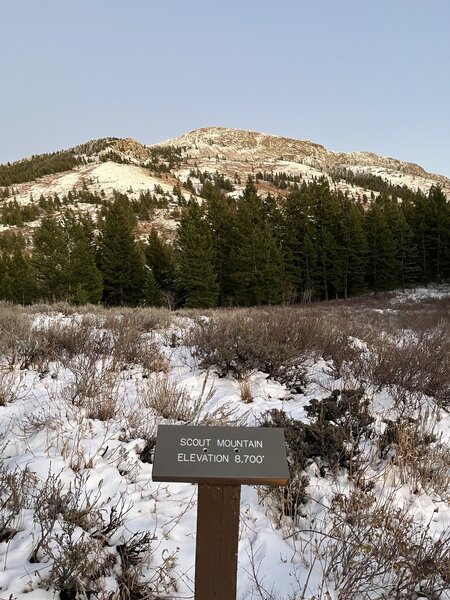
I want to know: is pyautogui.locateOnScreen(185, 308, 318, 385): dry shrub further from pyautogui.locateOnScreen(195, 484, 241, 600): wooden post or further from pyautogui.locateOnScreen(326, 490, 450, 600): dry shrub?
pyautogui.locateOnScreen(195, 484, 241, 600): wooden post

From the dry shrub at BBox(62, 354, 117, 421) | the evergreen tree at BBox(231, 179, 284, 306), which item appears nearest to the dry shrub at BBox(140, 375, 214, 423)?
the dry shrub at BBox(62, 354, 117, 421)

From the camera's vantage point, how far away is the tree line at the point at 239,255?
2664 centimetres

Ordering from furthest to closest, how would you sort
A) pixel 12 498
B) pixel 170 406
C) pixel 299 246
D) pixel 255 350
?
1. pixel 299 246
2. pixel 255 350
3. pixel 170 406
4. pixel 12 498

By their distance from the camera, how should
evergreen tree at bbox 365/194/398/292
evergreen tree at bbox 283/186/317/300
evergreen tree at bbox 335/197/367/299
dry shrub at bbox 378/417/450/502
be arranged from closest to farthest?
1. dry shrub at bbox 378/417/450/502
2. evergreen tree at bbox 283/186/317/300
3. evergreen tree at bbox 335/197/367/299
4. evergreen tree at bbox 365/194/398/292

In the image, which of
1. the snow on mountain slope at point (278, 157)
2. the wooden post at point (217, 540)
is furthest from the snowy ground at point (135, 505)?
the snow on mountain slope at point (278, 157)

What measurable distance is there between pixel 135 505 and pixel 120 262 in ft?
91.6

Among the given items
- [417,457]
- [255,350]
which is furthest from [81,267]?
[417,457]

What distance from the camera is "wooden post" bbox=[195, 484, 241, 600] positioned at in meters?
1.39

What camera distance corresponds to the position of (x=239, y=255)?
2909 centimetres

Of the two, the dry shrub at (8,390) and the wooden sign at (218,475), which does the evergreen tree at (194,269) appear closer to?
the dry shrub at (8,390)

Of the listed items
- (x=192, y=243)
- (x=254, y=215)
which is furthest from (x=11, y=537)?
(x=254, y=215)

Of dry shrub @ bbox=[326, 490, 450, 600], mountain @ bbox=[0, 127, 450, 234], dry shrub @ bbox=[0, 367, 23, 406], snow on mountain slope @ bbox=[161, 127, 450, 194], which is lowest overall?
dry shrub @ bbox=[326, 490, 450, 600]

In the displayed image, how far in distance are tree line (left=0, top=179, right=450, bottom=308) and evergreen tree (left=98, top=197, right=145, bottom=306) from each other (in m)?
0.08

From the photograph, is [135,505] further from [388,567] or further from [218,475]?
[388,567]
